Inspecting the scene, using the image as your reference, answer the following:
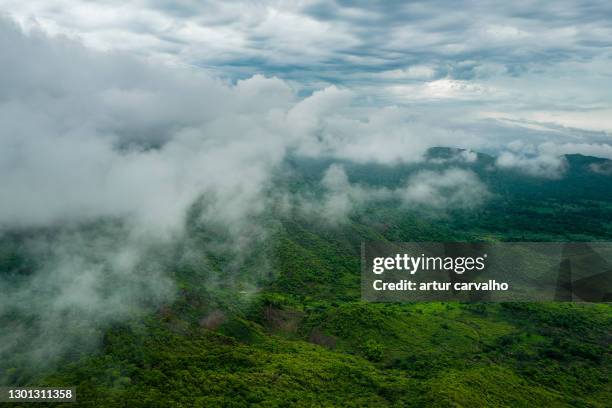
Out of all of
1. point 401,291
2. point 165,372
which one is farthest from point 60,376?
point 401,291

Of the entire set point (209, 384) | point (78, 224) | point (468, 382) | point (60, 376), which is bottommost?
point (468, 382)

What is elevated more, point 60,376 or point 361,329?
point 60,376

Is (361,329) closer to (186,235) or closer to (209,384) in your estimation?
(209,384)

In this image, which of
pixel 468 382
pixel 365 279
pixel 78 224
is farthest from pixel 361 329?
pixel 78 224

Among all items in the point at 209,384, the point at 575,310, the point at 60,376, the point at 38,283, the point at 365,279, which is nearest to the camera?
the point at 60,376

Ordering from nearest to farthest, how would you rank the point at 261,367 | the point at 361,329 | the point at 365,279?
the point at 261,367, the point at 361,329, the point at 365,279

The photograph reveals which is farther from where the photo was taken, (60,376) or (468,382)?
(468,382)
